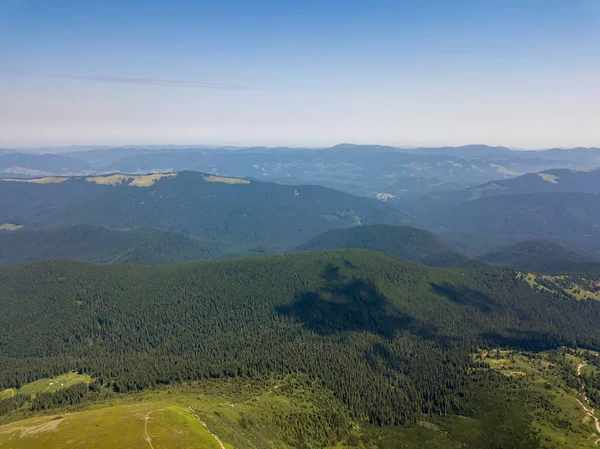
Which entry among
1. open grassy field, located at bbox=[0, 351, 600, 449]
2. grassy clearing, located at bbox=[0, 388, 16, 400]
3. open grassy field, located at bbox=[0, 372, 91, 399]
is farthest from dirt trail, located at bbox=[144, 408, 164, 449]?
grassy clearing, located at bbox=[0, 388, 16, 400]

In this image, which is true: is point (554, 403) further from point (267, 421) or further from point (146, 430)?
point (146, 430)

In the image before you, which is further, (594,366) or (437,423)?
(594,366)

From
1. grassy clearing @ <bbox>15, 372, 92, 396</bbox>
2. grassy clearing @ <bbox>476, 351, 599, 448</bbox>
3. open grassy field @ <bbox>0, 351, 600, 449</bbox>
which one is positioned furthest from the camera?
grassy clearing @ <bbox>15, 372, 92, 396</bbox>

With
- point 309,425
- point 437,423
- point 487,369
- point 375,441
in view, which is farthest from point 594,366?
point 309,425

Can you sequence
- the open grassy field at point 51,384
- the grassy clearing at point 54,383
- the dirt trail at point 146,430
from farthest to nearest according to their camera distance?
the grassy clearing at point 54,383 < the open grassy field at point 51,384 < the dirt trail at point 146,430

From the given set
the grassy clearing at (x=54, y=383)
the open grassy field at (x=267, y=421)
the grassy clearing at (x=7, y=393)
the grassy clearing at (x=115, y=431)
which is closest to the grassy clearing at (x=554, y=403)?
the open grassy field at (x=267, y=421)

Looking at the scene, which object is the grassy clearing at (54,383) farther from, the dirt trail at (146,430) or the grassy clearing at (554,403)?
the grassy clearing at (554,403)

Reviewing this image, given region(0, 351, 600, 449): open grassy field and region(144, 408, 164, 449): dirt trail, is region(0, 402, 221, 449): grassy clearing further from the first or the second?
region(0, 351, 600, 449): open grassy field

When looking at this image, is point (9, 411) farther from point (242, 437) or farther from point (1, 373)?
point (242, 437)
